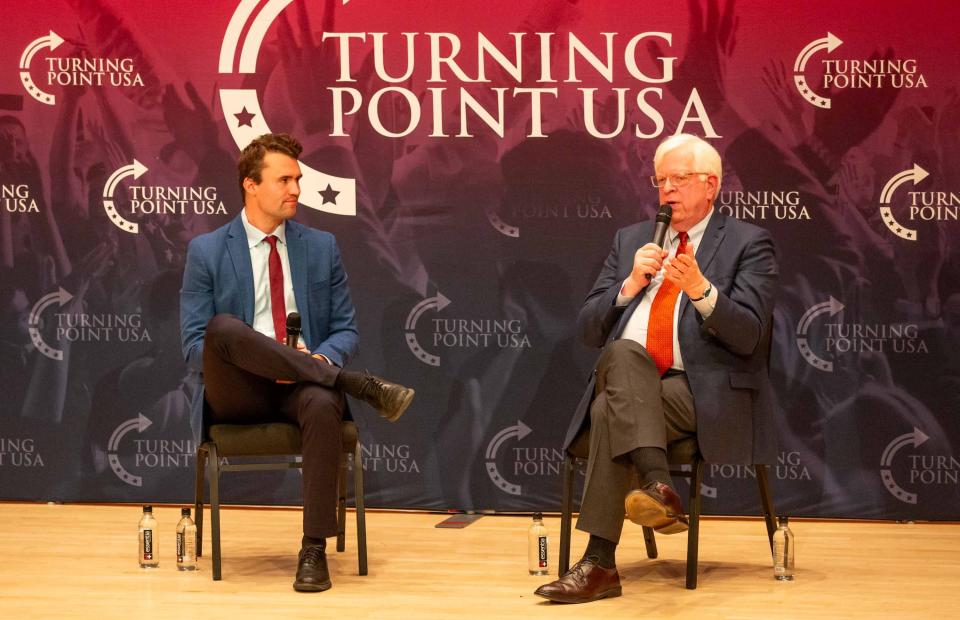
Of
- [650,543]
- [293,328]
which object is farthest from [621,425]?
[293,328]

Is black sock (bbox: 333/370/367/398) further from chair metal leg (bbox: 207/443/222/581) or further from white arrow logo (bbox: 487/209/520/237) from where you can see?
white arrow logo (bbox: 487/209/520/237)

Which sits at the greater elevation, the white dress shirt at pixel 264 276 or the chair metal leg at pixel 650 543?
the white dress shirt at pixel 264 276

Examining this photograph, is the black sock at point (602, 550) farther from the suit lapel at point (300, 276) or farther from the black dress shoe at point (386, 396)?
the suit lapel at point (300, 276)

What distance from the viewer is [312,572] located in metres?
3.70

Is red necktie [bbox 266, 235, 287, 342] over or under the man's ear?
under

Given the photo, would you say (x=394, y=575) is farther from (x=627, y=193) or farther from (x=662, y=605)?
(x=627, y=193)

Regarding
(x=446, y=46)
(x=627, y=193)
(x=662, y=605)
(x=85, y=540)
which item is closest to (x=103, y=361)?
(x=85, y=540)

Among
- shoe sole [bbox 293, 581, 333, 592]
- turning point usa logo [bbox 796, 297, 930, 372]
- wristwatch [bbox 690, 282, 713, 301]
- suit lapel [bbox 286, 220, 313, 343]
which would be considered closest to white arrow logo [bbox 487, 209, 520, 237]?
suit lapel [bbox 286, 220, 313, 343]

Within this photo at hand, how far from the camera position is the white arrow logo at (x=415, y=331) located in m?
5.13

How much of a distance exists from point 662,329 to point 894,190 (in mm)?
1578

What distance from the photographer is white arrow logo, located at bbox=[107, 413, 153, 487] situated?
5289 mm

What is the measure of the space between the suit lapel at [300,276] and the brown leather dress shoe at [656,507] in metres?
1.35

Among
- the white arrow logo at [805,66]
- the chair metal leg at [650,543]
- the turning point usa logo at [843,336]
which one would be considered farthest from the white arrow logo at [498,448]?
the white arrow logo at [805,66]

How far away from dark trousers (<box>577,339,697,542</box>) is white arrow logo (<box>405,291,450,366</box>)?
60.3 inches
